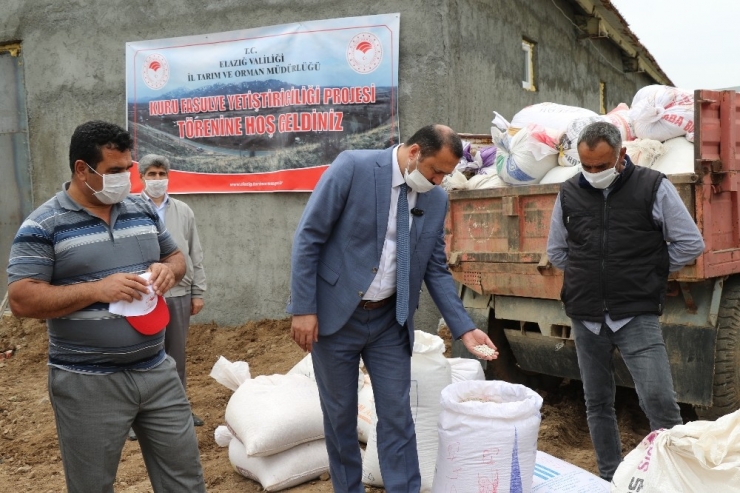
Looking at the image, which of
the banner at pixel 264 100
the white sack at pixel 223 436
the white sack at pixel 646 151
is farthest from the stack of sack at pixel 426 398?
the banner at pixel 264 100

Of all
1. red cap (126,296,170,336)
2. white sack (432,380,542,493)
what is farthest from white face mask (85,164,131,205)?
white sack (432,380,542,493)

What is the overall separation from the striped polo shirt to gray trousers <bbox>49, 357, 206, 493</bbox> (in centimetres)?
6

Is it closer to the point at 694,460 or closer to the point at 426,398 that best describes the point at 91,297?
the point at 426,398

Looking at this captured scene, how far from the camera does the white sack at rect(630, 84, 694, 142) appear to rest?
4520 mm

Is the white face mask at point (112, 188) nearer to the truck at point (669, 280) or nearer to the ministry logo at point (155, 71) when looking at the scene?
the truck at point (669, 280)

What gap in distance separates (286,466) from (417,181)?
1.91 meters

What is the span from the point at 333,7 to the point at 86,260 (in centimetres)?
530

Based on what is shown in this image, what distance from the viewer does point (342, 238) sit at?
3.37 m

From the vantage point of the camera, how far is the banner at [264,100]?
23.9ft

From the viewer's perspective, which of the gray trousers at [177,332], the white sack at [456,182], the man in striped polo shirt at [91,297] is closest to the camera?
the man in striped polo shirt at [91,297]

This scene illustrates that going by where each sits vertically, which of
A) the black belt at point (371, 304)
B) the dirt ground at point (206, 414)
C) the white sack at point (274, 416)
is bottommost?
the dirt ground at point (206, 414)

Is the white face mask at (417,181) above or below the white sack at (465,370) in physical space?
above

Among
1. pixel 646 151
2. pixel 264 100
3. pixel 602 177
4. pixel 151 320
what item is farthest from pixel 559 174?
pixel 264 100

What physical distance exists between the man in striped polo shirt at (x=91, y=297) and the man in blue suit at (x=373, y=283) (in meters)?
0.74
